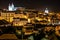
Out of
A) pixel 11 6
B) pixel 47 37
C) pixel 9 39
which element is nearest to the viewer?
pixel 9 39

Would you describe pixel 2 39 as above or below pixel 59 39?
above

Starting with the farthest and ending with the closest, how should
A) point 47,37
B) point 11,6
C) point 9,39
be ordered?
point 11,6 → point 47,37 → point 9,39

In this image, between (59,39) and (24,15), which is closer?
(59,39)

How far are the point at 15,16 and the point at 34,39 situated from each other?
1050 cm

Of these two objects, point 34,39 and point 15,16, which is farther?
point 15,16

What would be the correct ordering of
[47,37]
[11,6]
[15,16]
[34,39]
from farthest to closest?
[11,6] → [15,16] → [47,37] → [34,39]

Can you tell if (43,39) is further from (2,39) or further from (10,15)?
(10,15)

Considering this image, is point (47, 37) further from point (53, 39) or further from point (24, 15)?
point (24, 15)

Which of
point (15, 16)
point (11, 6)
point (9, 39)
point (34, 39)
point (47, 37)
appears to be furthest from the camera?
point (11, 6)

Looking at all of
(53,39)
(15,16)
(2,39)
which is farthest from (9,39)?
(15,16)

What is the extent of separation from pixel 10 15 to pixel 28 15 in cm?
145

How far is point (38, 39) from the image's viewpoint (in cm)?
258

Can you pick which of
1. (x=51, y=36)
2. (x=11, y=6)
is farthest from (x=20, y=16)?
(x=51, y=36)

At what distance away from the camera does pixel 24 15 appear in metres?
13.6
